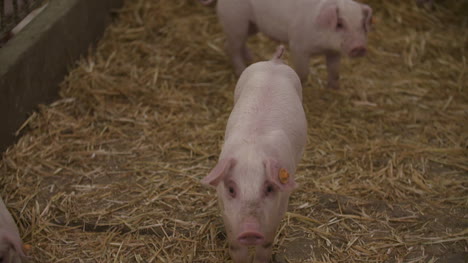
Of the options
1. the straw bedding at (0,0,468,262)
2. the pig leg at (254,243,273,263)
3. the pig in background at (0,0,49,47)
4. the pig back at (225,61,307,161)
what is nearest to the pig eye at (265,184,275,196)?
the pig back at (225,61,307,161)

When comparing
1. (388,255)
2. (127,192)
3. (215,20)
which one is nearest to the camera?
(388,255)

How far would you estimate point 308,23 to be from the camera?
16.0 ft

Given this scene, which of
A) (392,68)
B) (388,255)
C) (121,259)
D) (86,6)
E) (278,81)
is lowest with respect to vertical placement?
(392,68)

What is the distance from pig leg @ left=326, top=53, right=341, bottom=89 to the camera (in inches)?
206

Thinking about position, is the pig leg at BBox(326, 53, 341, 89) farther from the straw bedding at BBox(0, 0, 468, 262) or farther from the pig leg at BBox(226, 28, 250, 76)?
the pig leg at BBox(226, 28, 250, 76)

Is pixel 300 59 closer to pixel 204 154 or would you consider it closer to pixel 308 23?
pixel 308 23

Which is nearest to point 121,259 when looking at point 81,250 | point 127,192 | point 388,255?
point 81,250

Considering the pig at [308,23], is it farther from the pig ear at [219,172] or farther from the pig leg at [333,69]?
the pig ear at [219,172]

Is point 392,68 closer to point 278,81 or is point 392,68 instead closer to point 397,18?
point 397,18

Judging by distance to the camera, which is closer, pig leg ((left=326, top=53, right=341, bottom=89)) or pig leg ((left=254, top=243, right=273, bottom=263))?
pig leg ((left=254, top=243, right=273, bottom=263))

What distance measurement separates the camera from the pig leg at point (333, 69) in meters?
5.22

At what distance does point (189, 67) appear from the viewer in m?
5.78

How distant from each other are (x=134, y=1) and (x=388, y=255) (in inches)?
168

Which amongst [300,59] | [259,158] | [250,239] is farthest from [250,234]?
[300,59]
